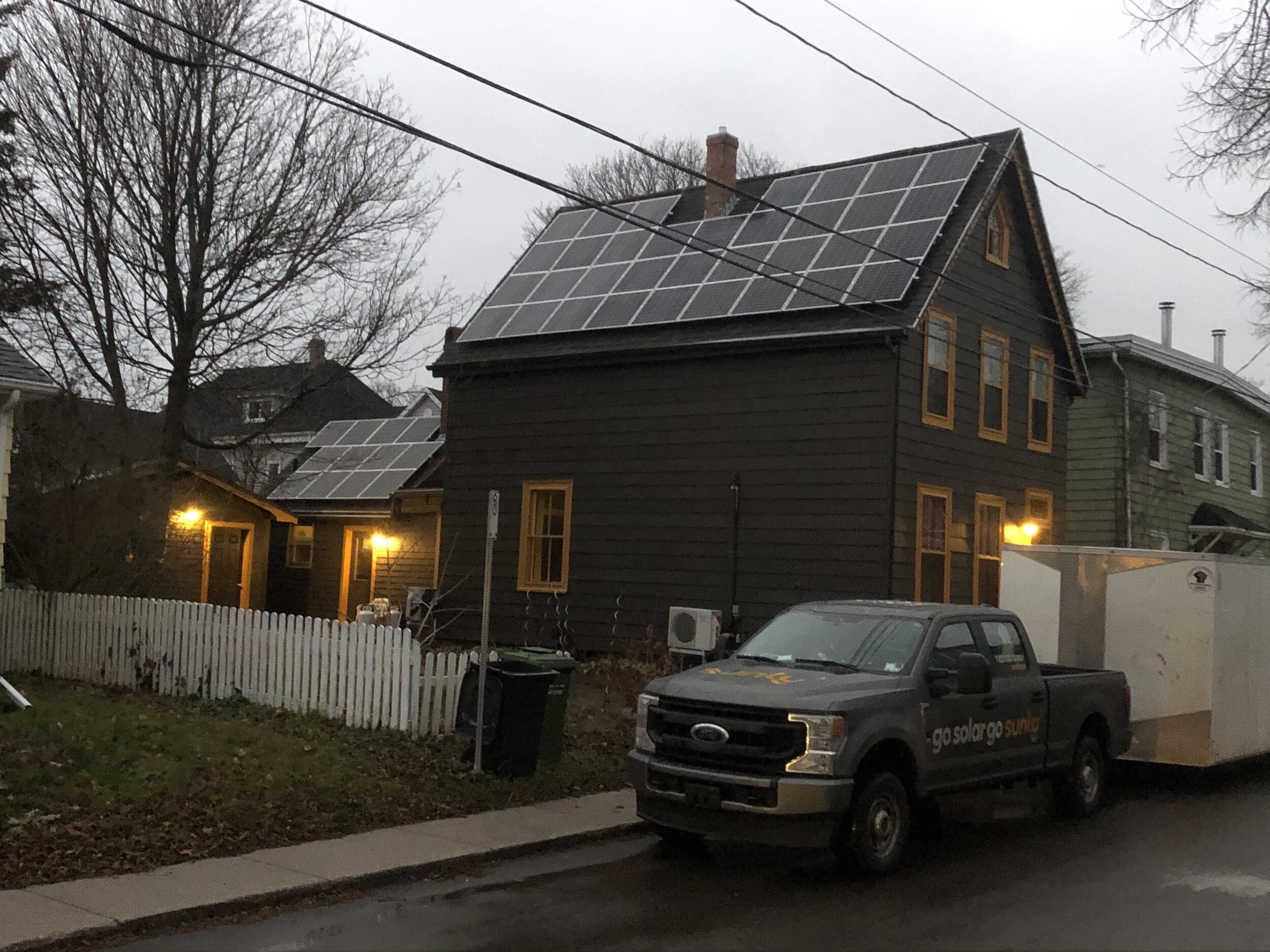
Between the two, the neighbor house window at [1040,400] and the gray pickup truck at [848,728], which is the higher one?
the neighbor house window at [1040,400]

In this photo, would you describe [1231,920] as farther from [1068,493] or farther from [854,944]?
[1068,493]

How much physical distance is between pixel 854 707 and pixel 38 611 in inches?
478

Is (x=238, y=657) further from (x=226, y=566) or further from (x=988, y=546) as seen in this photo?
(x=226, y=566)

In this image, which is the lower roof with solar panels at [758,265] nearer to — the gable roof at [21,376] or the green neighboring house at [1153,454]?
the green neighboring house at [1153,454]

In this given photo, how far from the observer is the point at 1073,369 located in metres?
23.0

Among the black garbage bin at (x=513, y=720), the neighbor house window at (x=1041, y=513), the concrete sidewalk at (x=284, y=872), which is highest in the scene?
the neighbor house window at (x=1041, y=513)

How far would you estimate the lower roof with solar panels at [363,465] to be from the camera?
88.1 ft

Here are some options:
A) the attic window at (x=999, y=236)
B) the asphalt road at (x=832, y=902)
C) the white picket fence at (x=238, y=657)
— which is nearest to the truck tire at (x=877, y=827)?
the asphalt road at (x=832, y=902)

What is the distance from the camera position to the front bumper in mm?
7938

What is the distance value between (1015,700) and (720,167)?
1485 cm

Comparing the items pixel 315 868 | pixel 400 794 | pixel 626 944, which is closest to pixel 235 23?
pixel 400 794

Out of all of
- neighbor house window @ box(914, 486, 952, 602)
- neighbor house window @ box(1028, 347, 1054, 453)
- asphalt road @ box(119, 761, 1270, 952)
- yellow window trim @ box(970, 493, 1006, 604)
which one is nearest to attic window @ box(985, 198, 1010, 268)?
neighbor house window @ box(1028, 347, 1054, 453)

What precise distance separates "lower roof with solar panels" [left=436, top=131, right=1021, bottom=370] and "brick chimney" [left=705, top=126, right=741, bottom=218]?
0.17 metres

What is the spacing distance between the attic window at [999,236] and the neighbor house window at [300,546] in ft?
52.8
